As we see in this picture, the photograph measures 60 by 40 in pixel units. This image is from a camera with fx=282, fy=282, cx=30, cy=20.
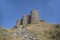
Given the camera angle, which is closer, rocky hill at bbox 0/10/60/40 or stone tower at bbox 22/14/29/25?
rocky hill at bbox 0/10/60/40

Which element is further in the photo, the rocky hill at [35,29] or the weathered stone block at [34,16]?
the weathered stone block at [34,16]

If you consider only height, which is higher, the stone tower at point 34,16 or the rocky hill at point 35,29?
the stone tower at point 34,16

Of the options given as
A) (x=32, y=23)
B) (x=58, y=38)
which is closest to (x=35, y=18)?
(x=32, y=23)

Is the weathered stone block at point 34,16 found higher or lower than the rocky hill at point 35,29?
higher

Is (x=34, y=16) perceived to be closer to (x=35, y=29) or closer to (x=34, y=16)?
(x=34, y=16)

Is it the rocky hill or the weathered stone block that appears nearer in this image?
the rocky hill

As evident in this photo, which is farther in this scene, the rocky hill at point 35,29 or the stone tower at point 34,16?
the stone tower at point 34,16

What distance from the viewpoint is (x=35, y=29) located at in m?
61.5

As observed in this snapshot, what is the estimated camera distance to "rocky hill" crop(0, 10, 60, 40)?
54781 millimetres

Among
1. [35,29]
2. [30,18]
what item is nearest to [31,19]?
[30,18]

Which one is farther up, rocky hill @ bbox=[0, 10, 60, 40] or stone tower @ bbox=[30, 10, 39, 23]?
stone tower @ bbox=[30, 10, 39, 23]

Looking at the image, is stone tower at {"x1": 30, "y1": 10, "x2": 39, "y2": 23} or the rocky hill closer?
the rocky hill

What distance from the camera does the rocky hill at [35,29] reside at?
180ft

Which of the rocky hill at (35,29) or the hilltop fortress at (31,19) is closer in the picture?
the rocky hill at (35,29)
